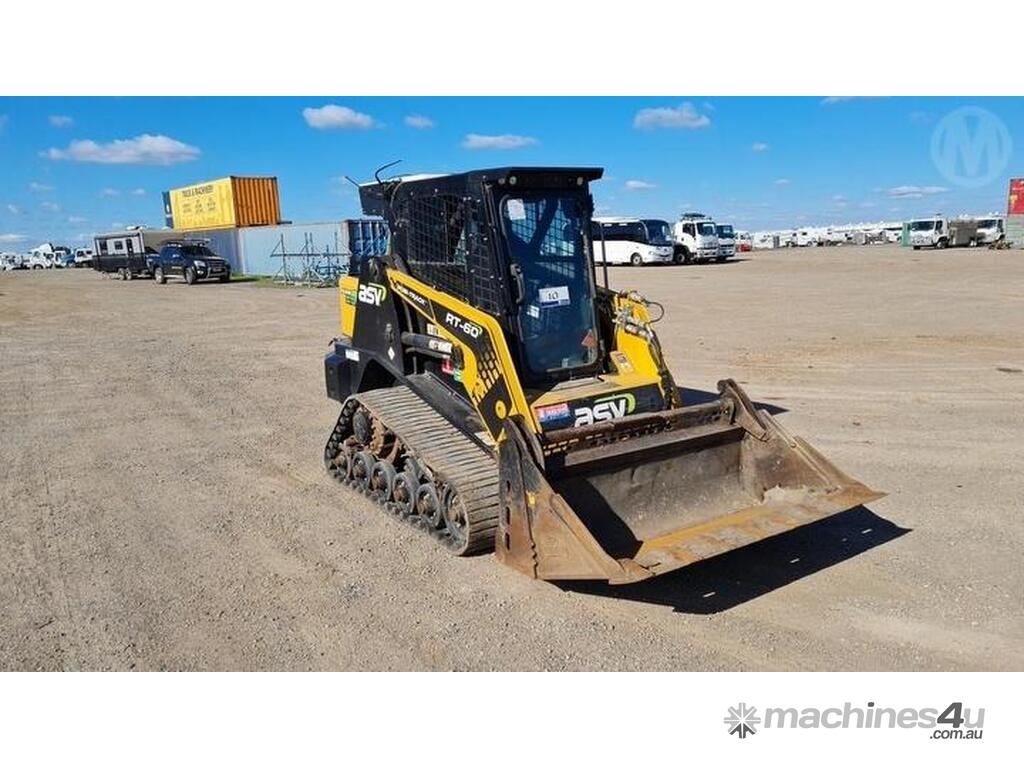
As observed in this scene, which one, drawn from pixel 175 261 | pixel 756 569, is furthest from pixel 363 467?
pixel 175 261

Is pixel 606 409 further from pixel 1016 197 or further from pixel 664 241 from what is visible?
pixel 1016 197

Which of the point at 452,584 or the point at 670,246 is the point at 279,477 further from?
the point at 670,246

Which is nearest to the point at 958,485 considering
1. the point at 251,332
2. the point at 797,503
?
the point at 797,503

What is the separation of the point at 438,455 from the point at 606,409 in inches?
47.5

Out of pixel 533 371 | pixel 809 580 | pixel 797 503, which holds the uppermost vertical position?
pixel 533 371

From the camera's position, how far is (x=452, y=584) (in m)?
4.79

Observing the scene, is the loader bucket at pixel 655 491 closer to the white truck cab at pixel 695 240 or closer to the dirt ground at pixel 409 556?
the dirt ground at pixel 409 556

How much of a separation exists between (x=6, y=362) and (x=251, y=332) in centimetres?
464

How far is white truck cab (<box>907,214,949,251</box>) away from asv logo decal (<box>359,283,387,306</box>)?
4924 cm

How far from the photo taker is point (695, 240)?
36.3 m

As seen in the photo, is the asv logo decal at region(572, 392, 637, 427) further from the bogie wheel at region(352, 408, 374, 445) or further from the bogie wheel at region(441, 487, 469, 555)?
the bogie wheel at region(352, 408, 374, 445)

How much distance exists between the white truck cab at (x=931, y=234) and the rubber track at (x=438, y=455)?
163 feet

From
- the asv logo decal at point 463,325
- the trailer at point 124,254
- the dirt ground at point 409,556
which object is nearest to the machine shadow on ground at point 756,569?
the dirt ground at point 409,556

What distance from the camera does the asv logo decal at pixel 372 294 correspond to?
6.47m
